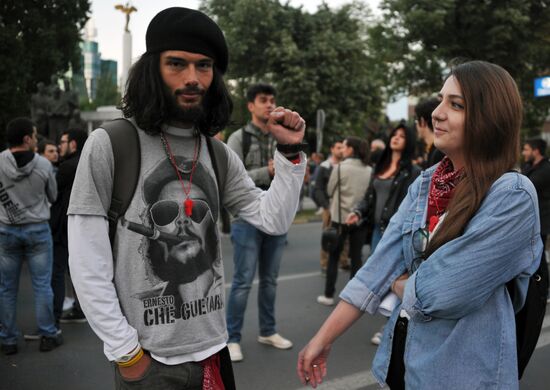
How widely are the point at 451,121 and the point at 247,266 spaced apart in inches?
110

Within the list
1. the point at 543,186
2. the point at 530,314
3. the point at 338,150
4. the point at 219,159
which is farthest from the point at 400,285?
the point at 338,150

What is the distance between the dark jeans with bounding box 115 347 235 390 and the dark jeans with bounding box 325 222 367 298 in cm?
383

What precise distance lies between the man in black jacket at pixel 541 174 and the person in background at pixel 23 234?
5071mm

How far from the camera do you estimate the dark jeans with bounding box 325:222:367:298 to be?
5.66m

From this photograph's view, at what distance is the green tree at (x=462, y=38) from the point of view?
1980 cm

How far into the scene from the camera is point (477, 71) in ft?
5.57

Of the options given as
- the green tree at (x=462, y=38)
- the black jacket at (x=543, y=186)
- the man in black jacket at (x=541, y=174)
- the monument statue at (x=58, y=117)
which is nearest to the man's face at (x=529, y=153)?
the man in black jacket at (x=541, y=174)

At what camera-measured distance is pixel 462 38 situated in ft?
69.1

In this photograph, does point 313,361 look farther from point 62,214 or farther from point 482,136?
point 62,214

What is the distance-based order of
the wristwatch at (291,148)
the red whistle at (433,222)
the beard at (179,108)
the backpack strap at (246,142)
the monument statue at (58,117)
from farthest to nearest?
the monument statue at (58,117), the backpack strap at (246,142), the wristwatch at (291,148), the beard at (179,108), the red whistle at (433,222)

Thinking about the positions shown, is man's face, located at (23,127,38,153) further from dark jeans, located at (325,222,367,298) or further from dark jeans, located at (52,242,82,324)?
dark jeans, located at (325,222,367,298)

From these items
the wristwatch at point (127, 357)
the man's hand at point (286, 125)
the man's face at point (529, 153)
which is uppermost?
the man's hand at point (286, 125)

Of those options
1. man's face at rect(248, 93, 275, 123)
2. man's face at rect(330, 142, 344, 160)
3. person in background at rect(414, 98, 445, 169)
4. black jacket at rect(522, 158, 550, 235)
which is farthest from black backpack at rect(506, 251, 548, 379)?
man's face at rect(330, 142, 344, 160)

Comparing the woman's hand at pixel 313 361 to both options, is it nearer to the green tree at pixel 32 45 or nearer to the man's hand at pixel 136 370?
the man's hand at pixel 136 370
